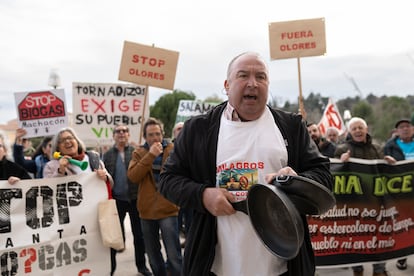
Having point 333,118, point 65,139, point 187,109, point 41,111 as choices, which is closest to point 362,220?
point 65,139

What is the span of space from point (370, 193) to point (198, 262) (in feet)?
10.6

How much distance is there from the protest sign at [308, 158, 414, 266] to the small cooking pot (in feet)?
9.86

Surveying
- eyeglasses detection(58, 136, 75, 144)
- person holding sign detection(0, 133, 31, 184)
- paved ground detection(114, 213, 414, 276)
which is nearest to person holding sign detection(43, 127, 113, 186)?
eyeglasses detection(58, 136, 75, 144)

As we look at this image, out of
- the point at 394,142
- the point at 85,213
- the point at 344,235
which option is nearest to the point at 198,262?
the point at 85,213

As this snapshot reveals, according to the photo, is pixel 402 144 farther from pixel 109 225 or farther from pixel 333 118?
pixel 333 118

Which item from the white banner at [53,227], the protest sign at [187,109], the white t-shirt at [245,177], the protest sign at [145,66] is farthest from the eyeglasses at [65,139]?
the protest sign at [187,109]

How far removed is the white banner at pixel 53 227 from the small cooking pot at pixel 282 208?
290cm

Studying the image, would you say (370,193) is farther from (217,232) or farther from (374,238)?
(217,232)

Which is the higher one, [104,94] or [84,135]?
[104,94]

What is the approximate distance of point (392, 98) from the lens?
52.3 meters

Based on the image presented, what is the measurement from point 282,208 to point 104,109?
623 cm

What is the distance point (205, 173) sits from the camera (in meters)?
1.99

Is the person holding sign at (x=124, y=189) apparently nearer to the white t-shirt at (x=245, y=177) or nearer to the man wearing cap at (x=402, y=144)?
the white t-shirt at (x=245, y=177)

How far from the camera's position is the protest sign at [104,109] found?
24.4 ft
